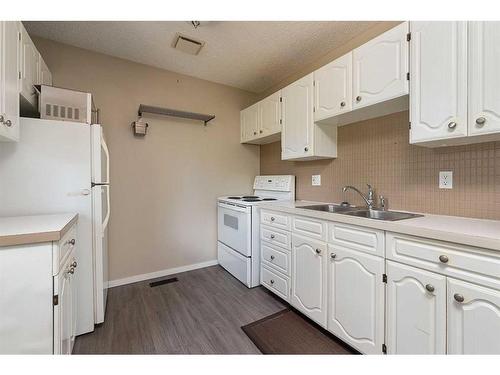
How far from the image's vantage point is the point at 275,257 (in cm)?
209

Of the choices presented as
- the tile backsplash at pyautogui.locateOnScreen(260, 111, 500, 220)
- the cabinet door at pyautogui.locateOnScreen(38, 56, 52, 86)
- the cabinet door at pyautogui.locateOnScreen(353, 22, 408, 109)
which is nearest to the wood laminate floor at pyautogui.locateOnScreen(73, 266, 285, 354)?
the tile backsplash at pyautogui.locateOnScreen(260, 111, 500, 220)

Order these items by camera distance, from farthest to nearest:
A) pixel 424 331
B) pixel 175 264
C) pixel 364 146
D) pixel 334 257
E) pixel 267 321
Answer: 1. pixel 175 264
2. pixel 364 146
3. pixel 267 321
4. pixel 334 257
5. pixel 424 331

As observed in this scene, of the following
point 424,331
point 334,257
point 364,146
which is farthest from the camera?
point 364,146

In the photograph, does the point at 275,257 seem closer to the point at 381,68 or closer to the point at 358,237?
the point at 358,237

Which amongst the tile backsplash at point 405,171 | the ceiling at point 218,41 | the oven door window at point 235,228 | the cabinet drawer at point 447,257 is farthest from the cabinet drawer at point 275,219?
the ceiling at point 218,41

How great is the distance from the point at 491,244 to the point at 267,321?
1.46 meters

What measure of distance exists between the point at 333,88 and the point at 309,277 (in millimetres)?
1490

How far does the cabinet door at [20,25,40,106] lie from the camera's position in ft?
4.70

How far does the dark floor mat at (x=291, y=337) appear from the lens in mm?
1475

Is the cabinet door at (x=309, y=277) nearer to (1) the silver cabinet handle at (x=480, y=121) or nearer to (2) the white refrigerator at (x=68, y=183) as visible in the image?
(1) the silver cabinet handle at (x=480, y=121)

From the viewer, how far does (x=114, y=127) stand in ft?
7.67
